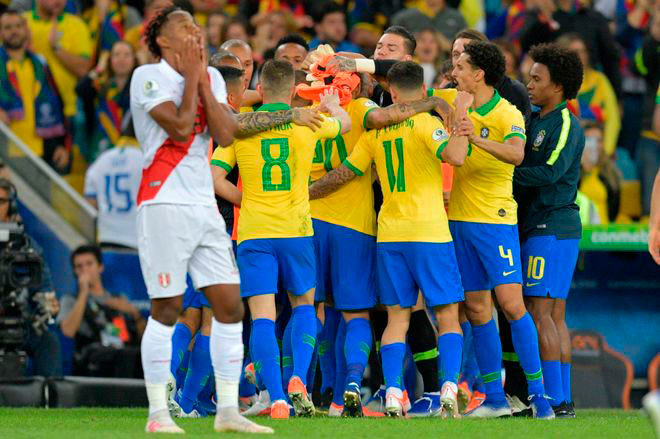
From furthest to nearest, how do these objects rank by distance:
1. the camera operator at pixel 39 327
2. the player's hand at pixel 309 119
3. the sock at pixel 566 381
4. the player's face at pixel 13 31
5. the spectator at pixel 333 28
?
1. the spectator at pixel 333 28
2. the player's face at pixel 13 31
3. the camera operator at pixel 39 327
4. the sock at pixel 566 381
5. the player's hand at pixel 309 119

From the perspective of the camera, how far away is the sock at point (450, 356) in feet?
29.7

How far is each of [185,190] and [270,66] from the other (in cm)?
196

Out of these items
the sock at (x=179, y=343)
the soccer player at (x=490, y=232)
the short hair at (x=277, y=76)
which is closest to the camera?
the short hair at (x=277, y=76)

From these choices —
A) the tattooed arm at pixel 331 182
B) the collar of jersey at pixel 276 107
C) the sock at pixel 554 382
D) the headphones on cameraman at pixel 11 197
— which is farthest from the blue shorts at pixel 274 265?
the headphones on cameraman at pixel 11 197

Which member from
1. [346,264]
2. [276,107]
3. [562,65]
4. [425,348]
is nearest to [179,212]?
[276,107]

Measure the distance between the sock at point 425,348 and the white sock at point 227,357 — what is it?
2.35 m

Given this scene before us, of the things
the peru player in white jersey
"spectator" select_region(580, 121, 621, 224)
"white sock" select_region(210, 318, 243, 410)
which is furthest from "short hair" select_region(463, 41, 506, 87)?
"spectator" select_region(580, 121, 621, 224)

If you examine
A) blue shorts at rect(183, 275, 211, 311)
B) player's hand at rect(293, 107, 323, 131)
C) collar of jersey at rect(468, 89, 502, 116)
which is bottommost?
blue shorts at rect(183, 275, 211, 311)

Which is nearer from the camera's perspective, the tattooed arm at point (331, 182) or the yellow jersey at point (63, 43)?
the tattooed arm at point (331, 182)

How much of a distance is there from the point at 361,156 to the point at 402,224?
0.61 metres

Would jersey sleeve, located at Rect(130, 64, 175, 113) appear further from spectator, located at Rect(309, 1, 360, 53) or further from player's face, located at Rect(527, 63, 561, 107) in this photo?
spectator, located at Rect(309, 1, 360, 53)

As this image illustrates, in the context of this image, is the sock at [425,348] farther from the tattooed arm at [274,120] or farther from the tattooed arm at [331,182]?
the tattooed arm at [274,120]

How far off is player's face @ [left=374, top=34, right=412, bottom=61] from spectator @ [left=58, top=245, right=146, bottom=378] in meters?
3.84

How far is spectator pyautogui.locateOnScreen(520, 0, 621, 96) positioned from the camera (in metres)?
15.1
